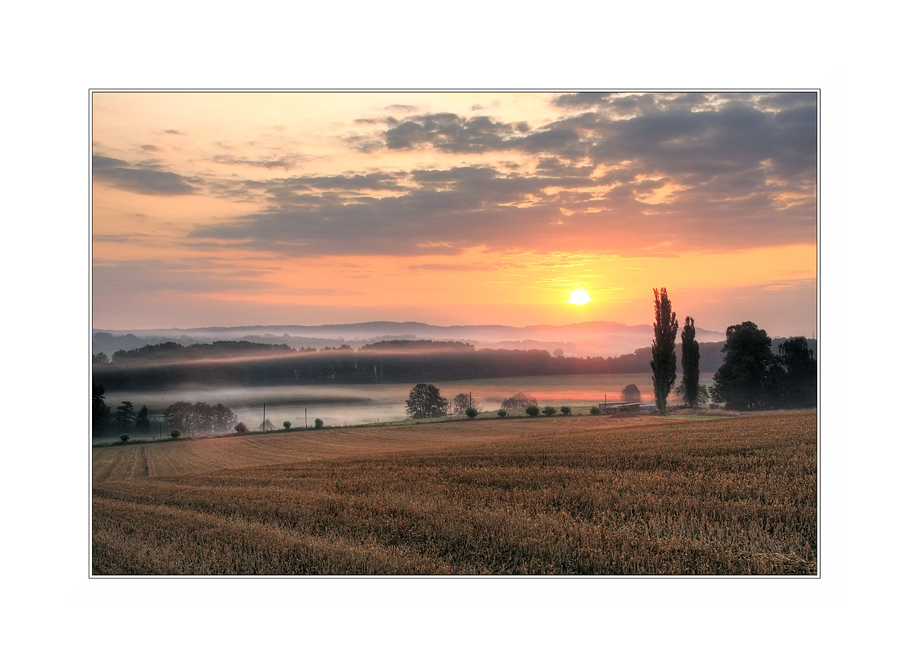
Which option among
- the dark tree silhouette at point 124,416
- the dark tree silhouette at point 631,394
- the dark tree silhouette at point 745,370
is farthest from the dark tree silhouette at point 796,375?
the dark tree silhouette at point 124,416

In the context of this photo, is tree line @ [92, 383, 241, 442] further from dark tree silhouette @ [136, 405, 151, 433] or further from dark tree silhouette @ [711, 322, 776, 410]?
dark tree silhouette @ [711, 322, 776, 410]

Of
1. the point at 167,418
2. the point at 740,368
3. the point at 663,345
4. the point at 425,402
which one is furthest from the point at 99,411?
the point at 740,368

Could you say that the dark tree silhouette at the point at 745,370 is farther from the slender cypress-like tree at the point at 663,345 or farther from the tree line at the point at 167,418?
the tree line at the point at 167,418

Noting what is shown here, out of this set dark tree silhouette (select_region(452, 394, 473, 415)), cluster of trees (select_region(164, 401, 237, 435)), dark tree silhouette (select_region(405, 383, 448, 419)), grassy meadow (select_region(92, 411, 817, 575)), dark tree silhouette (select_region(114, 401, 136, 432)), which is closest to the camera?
grassy meadow (select_region(92, 411, 817, 575))

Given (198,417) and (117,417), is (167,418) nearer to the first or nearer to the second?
(198,417)

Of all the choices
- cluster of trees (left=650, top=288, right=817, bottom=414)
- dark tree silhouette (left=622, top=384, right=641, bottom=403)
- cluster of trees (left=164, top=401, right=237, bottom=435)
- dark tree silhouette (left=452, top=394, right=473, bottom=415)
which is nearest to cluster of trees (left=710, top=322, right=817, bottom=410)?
cluster of trees (left=650, top=288, right=817, bottom=414)

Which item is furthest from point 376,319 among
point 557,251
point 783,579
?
point 783,579
